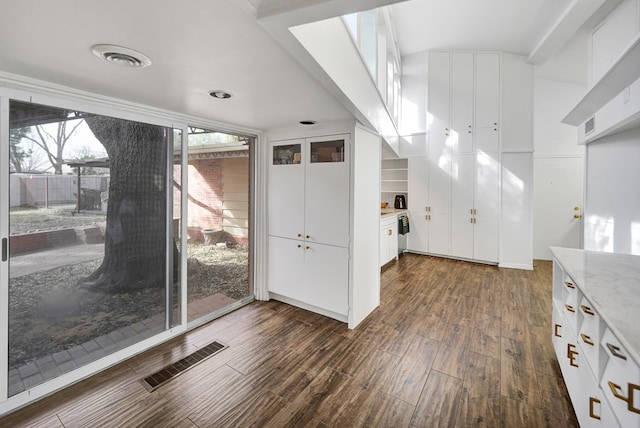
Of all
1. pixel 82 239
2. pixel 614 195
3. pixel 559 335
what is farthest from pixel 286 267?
pixel 614 195

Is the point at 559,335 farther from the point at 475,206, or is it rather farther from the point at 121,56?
the point at 475,206

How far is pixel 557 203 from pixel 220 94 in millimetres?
6939

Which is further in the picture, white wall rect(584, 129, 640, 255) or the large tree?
white wall rect(584, 129, 640, 255)

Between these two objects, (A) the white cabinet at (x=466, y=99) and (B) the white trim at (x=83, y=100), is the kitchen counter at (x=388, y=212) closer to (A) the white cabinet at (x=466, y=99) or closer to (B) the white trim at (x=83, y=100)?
(A) the white cabinet at (x=466, y=99)

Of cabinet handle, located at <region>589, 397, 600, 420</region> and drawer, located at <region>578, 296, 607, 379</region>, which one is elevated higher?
drawer, located at <region>578, 296, 607, 379</region>

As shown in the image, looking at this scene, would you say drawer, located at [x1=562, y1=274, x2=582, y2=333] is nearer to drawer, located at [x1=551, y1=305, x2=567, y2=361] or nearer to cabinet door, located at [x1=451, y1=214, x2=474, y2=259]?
drawer, located at [x1=551, y1=305, x2=567, y2=361]

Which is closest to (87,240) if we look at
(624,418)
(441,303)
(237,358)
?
(237,358)

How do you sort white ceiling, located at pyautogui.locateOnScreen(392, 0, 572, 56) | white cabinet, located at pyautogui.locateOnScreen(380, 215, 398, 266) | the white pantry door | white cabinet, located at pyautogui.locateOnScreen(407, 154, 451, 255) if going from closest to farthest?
white ceiling, located at pyautogui.locateOnScreen(392, 0, 572, 56) < white cabinet, located at pyautogui.locateOnScreen(380, 215, 398, 266) < the white pantry door < white cabinet, located at pyautogui.locateOnScreen(407, 154, 451, 255)

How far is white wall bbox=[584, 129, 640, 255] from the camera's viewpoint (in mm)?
2725

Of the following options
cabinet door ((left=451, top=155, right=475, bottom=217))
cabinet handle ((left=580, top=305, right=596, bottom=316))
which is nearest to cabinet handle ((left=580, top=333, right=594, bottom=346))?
cabinet handle ((left=580, top=305, right=596, bottom=316))

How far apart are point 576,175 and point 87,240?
803cm

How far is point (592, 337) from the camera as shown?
142cm

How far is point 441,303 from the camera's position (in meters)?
3.71

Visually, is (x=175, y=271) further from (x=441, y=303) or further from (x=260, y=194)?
(x=441, y=303)
